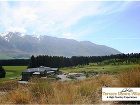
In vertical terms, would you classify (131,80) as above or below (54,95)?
above

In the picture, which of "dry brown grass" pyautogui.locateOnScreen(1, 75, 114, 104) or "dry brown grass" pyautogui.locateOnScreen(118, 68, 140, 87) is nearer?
"dry brown grass" pyautogui.locateOnScreen(1, 75, 114, 104)

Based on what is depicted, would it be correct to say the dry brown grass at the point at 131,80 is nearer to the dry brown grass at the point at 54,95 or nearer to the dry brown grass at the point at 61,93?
the dry brown grass at the point at 61,93

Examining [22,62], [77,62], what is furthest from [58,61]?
[22,62]

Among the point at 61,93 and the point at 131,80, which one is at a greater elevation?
the point at 131,80

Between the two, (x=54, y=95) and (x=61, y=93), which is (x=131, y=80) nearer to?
(x=61, y=93)

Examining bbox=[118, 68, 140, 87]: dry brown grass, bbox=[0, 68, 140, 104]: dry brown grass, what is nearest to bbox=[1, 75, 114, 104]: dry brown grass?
bbox=[0, 68, 140, 104]: dry brown grass

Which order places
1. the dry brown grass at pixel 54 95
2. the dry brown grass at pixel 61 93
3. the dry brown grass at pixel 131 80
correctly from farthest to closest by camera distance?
the dry brown grass at pixel 131 80 → the dry brown grass at pixel 61 93 → the dry brown grass at pixel 54 95

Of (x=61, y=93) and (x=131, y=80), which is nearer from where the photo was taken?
(x=61, y=93)

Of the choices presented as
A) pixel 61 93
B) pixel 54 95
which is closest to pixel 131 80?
pixel 61 93

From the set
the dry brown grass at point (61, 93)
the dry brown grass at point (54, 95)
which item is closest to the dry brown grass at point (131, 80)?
the dry brown grass at point (61, 93)

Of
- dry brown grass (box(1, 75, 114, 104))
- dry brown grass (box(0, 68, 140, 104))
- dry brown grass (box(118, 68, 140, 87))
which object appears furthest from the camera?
dry brown grass (box(118, 68, 140, 87))

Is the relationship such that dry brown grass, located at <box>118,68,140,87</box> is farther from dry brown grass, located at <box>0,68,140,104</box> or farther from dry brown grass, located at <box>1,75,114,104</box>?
dry brown grass, located at <box>1,75,114,104</box>

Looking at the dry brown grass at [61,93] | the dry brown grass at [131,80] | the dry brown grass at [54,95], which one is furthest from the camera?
the dry brown grass at [131,80]

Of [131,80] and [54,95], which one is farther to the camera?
[131,80]
